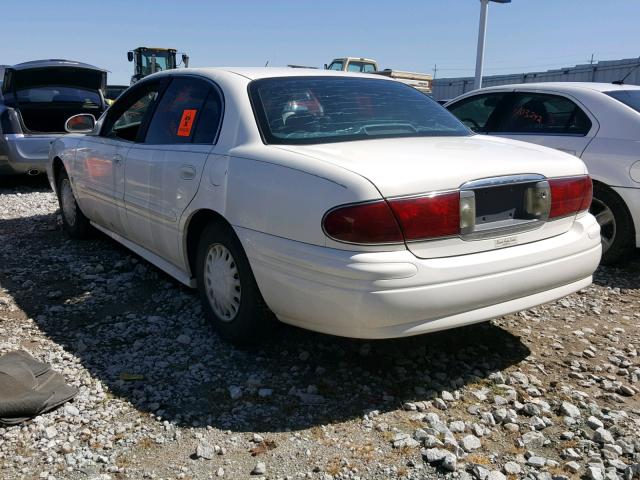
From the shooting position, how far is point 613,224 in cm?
505

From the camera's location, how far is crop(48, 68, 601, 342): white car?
2.61 m

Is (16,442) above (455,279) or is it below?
below

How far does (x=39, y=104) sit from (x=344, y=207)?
7.62 meters

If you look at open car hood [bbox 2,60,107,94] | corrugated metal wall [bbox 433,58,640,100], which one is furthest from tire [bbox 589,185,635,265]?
corrugated metal wall [bbox 433,58,640,100]

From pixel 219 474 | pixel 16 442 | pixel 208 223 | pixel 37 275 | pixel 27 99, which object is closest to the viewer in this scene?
pixel 219 474

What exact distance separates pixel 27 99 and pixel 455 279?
8047 millimetres

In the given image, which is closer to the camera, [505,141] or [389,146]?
[389,146]

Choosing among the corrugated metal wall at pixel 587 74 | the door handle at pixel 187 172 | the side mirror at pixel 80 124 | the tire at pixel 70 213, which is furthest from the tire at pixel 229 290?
the corrugated metal wall at pixel 587 74

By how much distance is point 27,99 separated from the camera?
8742 mm

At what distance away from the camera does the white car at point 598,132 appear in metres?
4.91

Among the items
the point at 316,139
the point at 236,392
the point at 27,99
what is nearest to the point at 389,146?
the point at 316,139

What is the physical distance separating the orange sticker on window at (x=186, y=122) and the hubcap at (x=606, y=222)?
134 inches

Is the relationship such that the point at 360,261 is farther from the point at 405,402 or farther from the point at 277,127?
the point at 277,127

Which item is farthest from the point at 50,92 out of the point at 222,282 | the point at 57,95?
the point at 222,282
